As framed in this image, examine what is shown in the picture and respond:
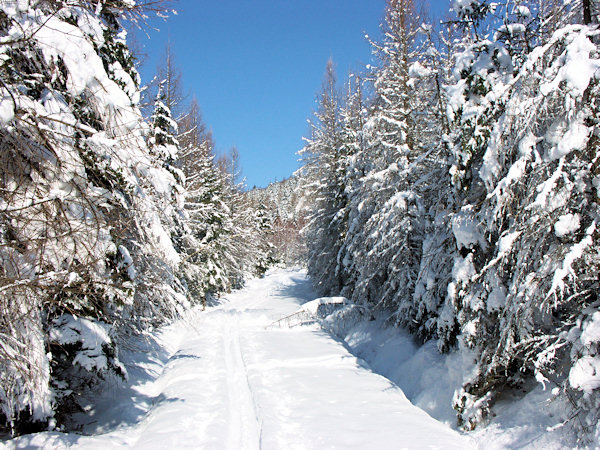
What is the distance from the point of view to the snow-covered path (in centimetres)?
618

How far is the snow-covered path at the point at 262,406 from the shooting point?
6.18 m

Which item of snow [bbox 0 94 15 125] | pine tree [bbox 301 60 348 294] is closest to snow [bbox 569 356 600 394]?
snow [bbox 0 94 15 125]

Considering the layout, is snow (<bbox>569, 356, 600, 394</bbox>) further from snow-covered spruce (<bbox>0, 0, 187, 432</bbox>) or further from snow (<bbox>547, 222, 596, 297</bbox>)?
snow-covered spruce (<bbox>0, 0, 187, 432</bbox>)

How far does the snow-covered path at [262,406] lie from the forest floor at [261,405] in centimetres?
2

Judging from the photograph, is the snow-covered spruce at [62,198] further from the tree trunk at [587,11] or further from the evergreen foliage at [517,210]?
the tree trunk at [587,11]

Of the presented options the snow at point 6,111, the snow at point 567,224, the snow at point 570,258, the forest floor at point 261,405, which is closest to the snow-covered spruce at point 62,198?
the snow at point 6,111

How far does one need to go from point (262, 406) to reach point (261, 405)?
0.05 metres

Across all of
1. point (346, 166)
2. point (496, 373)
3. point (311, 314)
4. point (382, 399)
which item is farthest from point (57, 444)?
point (346, 166)

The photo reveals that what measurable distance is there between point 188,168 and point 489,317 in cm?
1803

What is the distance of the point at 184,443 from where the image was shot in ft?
20.4

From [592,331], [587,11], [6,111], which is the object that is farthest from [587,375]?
[6,111]

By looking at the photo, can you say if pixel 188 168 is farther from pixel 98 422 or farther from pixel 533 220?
pixel 533 220

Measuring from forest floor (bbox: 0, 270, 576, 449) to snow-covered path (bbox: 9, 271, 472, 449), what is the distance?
21 millimetres

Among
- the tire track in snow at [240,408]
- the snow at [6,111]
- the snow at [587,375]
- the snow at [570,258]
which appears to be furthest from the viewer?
the tire track in snow at [240,408]
